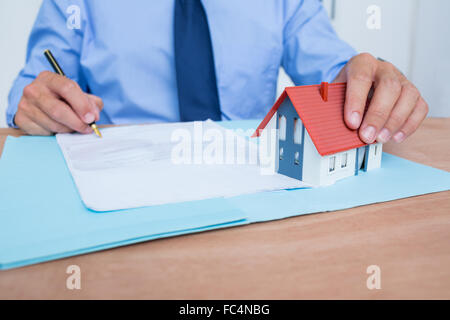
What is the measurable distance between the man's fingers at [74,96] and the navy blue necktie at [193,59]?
0.28 meters

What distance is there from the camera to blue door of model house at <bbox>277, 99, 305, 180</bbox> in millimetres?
505

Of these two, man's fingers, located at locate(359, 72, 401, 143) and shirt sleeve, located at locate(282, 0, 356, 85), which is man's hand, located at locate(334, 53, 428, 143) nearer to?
man's fingers, located at locate(359, 72, 401, 143)

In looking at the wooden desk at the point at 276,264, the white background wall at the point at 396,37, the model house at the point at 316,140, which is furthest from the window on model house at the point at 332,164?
the white background wall at the point at 396,37

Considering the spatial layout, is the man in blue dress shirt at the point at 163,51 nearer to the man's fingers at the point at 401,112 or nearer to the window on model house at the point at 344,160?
the man's fingers at the point at 401,112

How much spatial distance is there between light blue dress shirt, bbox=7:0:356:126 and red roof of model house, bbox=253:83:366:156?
1.81 feet

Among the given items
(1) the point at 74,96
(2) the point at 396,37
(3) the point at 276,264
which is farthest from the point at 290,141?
(2) the point at 396,37

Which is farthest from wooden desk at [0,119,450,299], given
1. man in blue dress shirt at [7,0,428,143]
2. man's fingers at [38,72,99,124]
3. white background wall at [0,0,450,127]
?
white background wall at [0,0,450,127]

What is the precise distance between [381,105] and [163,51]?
0.68 m

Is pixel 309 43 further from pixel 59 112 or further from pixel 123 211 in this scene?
pixel 123 211

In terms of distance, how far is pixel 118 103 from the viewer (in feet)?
3.53

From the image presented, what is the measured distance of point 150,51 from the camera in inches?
41.1

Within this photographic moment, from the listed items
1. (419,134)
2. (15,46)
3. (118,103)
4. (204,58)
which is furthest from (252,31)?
(15,46)

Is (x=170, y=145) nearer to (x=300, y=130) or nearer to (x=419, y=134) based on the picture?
(x=300, y=130)

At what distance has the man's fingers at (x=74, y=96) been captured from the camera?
763mm
